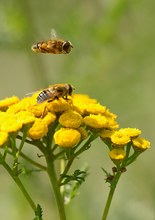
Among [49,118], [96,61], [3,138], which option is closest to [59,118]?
[49,118]

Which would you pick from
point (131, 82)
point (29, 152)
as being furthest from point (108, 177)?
point (131, 82)

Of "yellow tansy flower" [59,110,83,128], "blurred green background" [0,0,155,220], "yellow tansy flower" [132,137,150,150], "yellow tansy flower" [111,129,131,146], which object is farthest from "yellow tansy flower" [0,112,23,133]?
"blurred green background" [0,0,155,220]

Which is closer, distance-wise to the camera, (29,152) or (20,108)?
(20,108)

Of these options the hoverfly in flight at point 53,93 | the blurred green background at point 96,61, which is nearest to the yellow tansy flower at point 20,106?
the hoverfly in flight at point 53,93

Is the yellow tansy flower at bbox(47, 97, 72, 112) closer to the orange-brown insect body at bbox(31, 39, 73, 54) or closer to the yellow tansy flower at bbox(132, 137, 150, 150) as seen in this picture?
the orange-brown insect body at bbox(31, 39, 73, 54)

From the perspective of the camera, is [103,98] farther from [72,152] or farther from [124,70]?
[72,152]

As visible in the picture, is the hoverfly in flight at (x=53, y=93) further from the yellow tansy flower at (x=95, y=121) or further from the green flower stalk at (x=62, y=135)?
the yellow tansy flower at (x=95, y=121)

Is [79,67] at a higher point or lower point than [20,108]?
higher
